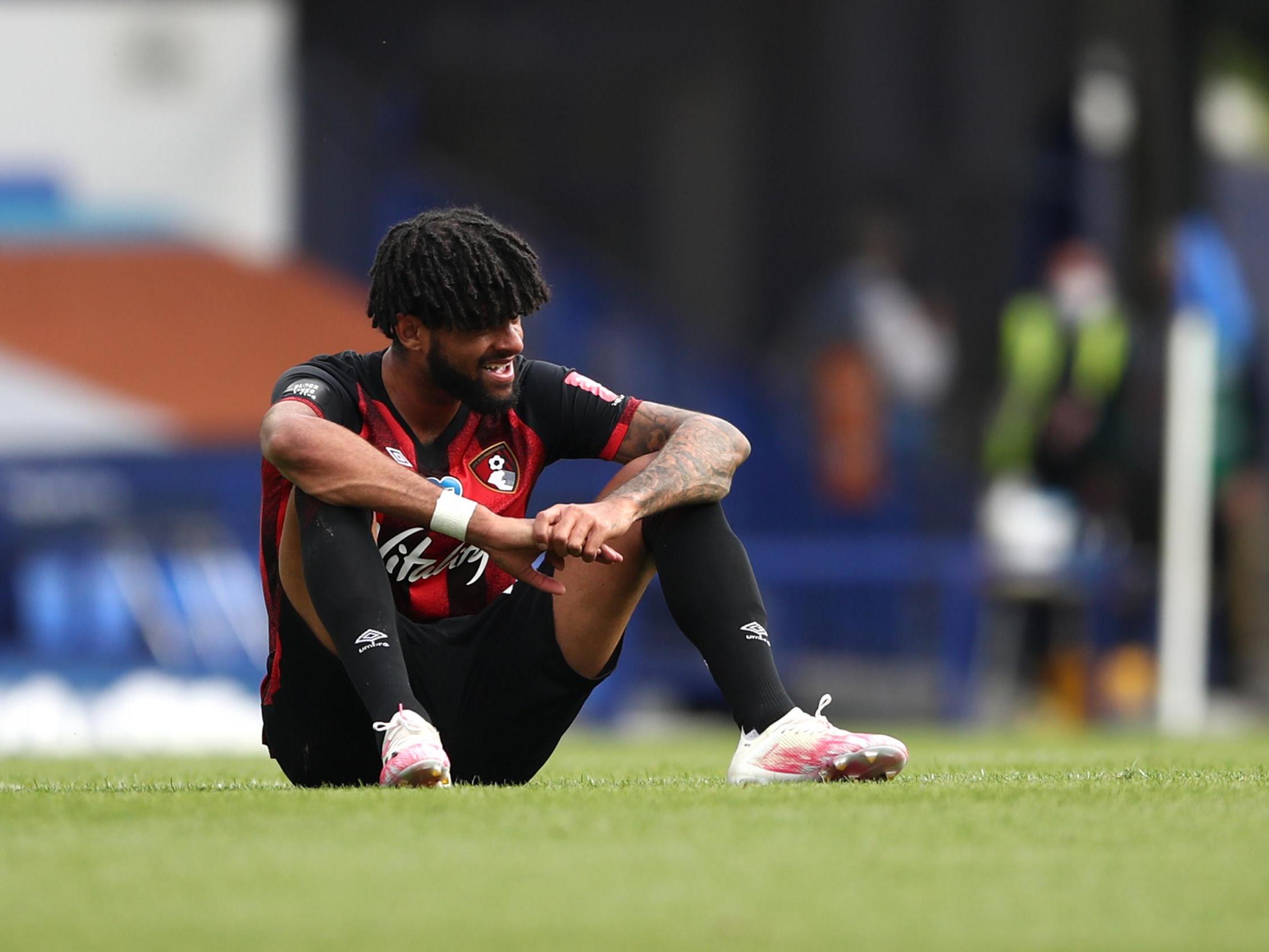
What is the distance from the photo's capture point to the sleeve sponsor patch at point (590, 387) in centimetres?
514

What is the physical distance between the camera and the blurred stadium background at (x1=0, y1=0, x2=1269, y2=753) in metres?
12.3

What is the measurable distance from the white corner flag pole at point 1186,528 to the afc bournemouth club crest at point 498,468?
7331mm

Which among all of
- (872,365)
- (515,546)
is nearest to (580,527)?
(515,546)

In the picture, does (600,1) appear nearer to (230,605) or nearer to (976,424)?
(976,424)

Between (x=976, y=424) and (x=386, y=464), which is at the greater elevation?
(x=976, y=424)

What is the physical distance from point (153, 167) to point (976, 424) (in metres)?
6.76

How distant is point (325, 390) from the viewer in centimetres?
492

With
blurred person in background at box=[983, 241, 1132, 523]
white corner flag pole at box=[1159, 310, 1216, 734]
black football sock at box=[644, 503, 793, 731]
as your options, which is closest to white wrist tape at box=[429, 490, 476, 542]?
black football sock at box=[644, 503, 793, 731]

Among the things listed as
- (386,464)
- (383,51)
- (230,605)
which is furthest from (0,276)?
(386,464)

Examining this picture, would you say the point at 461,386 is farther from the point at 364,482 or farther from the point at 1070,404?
the point at 1070,404

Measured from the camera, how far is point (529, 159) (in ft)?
61.1

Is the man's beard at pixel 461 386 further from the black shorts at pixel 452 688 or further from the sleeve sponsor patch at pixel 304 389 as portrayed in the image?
the black shorts at pixel 452 688

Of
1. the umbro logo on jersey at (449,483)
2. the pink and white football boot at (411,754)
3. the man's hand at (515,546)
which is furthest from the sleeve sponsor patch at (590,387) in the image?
the pink and white football boot at (411,754)

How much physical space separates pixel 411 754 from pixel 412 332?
1040 mm
